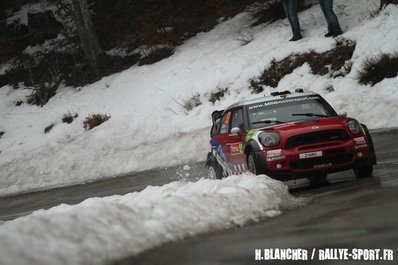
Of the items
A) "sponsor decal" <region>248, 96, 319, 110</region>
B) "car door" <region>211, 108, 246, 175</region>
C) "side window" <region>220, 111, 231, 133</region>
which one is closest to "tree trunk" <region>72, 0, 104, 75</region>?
"side window" <region>220, 111, 231, 133</region>

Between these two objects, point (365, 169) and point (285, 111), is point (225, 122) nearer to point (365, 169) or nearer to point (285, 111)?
point (285, 111)

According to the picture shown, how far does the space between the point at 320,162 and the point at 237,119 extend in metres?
2.15

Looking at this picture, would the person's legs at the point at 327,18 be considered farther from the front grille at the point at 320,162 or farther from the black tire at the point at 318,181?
the front grille at the point at 320,162

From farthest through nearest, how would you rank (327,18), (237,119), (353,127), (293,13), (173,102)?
1. (173,102)
2. (293,13)
3. (327,18)
4. (237,119)
5. (353,127)

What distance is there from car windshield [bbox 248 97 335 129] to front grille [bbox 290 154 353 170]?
108cm

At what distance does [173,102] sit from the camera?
20.5 meters

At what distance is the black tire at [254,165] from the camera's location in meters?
7.89

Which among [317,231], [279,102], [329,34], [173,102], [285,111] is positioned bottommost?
[173,102]

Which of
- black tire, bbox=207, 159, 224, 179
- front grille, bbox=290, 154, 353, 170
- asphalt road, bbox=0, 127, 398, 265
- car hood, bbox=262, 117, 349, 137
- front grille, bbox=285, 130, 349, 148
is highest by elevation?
asphalt road, bbox=0, 127, 398, 265

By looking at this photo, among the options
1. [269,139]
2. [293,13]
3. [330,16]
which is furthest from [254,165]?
[293,13]

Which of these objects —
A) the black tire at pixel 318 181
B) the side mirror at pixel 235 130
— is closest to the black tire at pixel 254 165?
the side mirror at pixel 235 130

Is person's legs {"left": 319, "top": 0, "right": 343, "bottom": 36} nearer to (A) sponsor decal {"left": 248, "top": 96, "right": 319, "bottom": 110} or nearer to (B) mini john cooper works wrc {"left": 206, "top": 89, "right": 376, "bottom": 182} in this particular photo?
(A) sponsor decal {"left": 248, "top": 96, "right": 319, "bottom": 110}

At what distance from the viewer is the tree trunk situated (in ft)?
83.1

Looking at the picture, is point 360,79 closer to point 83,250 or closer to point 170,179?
point 170,179
